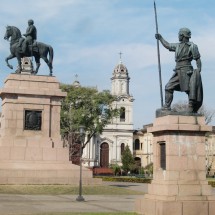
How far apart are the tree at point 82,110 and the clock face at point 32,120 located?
28.7 metres

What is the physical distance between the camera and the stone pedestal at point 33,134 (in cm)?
2892

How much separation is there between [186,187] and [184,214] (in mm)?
881

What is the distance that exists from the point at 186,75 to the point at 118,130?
96.3 metres

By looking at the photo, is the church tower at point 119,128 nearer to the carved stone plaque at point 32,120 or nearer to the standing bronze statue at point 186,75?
the carved stone plaque at point 32,120

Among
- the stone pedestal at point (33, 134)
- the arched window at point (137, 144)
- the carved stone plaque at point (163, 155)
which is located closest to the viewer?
the carved stone plaque at point (163, 155)

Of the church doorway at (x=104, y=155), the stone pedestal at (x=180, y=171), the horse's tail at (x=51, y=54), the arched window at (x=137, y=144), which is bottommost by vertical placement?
the stone pedestal at (x=180, y=171)

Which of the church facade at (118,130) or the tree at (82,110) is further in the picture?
the church facade at (118,130)

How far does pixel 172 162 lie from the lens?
1437 centimetres

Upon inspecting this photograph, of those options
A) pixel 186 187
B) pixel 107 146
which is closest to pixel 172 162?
pixel 186 187

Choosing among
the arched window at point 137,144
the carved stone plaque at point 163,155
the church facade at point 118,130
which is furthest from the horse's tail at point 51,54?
the arched window at point 137,144

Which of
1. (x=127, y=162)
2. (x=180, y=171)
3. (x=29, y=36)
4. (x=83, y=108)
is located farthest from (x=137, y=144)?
(x=180, y=171)

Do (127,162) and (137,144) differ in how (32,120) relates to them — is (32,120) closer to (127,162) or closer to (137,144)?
(127,162)

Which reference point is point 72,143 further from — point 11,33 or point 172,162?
point 172,162

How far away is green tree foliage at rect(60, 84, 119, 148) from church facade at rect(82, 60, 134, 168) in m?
44.7
